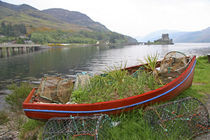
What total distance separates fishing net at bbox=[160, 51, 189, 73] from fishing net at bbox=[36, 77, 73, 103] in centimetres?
525

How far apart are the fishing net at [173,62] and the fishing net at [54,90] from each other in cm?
525

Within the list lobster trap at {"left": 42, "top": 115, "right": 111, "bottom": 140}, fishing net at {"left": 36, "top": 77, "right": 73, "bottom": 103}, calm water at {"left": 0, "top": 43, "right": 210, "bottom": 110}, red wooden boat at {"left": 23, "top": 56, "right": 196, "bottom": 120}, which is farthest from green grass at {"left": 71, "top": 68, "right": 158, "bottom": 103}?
lobster trap at {"left": 42, "top": 115, "right": 111, "bottom": 140}

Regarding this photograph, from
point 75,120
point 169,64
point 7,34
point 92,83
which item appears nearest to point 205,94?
point 169,64

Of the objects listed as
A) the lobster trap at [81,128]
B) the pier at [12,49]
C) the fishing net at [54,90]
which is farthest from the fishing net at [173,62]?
the pier at [12,49]

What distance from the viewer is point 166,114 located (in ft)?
14.1

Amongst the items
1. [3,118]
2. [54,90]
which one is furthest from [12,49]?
[54,90]

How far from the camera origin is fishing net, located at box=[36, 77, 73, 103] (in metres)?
6.45

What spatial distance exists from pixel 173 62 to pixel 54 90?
7340 millimetres

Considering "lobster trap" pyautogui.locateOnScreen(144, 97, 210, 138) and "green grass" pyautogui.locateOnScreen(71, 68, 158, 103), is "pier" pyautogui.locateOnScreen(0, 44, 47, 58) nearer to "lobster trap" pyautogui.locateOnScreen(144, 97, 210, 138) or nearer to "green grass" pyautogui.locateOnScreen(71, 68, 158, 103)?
"green grass" pyautogui.locateOnScreen(71, 68, 158, 103)

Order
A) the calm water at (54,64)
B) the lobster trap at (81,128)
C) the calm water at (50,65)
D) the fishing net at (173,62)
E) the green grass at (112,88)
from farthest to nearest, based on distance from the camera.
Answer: the calm water at (54,64) → the calm water at (50,65) → the fishing net at (173,62) → the green grass at (112,88) → the lobster trap at (81,128)

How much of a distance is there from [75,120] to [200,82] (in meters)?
8.62

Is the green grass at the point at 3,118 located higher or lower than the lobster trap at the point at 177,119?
lower

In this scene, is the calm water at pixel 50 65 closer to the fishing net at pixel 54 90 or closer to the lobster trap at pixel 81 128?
the fishing net at pixel 54 90

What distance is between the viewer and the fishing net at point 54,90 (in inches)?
254
